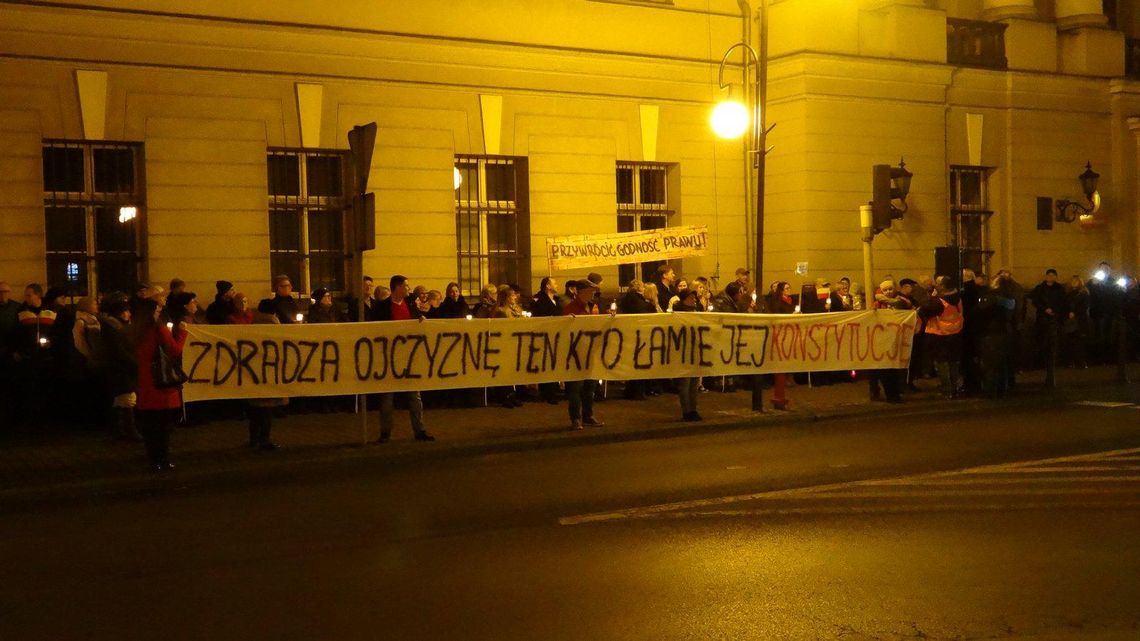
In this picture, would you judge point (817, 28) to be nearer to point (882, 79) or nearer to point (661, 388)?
point (882, 79)

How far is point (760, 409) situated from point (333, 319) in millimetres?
5882

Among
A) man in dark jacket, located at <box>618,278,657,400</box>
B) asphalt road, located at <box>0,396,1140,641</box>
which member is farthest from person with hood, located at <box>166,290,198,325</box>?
man in dark jacket, located at <box>618,278,657,400</box>

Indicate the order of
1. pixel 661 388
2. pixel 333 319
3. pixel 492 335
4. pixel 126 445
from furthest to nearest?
pixel 661 388
pixel 333 319
pixel 492 335
pixel 126 445

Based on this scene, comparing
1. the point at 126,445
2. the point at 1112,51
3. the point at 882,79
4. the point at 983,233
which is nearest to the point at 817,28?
the point at 882,79

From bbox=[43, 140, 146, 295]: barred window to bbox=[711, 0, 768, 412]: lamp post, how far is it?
8.79 metres

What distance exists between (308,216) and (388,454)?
7620 mm

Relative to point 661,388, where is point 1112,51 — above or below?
above

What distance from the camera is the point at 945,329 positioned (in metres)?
19.6

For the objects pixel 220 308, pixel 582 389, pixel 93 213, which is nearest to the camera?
pixel 582 389

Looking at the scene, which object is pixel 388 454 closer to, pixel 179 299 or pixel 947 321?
pixel 179 299

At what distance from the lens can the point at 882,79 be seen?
2503 centimetres

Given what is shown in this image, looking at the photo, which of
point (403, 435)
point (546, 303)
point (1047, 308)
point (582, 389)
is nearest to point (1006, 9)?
point (1047, 308)

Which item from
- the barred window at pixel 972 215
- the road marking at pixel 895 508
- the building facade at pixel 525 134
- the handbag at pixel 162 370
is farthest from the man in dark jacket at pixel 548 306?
the barred window at pixel 972 215

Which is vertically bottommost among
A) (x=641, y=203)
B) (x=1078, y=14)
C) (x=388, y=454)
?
(x=388, y=454)
